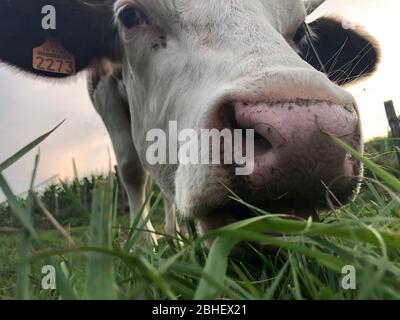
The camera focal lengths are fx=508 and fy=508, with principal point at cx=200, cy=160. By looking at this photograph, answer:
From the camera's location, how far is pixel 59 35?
3.43m

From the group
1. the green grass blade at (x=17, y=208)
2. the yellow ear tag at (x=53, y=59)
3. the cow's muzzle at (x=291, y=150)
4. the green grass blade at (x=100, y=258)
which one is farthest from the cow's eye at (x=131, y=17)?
the green grass blade at (x=100, y=258)

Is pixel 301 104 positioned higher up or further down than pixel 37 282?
higher up

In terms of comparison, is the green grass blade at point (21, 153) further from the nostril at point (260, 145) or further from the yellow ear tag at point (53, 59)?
the yellow ear tag at point (53, 59)

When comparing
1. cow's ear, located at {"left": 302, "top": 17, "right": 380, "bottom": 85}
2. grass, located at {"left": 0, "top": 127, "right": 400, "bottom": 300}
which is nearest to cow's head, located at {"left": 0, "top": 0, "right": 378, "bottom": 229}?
grass, located at {"left": 0, "top": 127, "right": 400, "bottom": 300}

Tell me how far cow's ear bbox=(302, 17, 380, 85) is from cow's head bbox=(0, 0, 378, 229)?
36.7 inches

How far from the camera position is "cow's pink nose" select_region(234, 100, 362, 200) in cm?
160

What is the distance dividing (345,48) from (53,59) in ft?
7.73

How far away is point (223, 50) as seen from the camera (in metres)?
2.17

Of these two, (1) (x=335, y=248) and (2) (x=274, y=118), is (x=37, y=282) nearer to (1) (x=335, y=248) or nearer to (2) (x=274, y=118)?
(2) (x=274, y=118)

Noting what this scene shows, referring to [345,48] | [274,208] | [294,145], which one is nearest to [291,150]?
[294,145]

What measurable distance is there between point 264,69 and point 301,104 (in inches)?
10.5

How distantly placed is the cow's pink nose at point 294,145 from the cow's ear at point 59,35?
206 centimetres

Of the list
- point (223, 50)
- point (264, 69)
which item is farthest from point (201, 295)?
point (223, 50)

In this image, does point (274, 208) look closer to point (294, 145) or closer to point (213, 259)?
point (294, 145)
